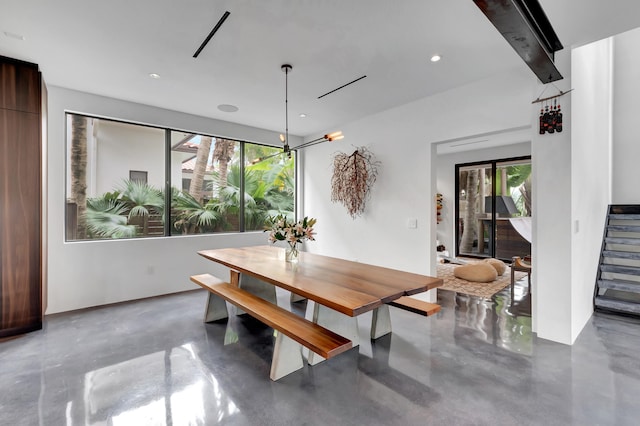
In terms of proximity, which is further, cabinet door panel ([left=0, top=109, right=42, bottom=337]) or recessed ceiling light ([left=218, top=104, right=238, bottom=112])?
recessed ceiling light ([left=218, top=104, right=238, bottom=112])

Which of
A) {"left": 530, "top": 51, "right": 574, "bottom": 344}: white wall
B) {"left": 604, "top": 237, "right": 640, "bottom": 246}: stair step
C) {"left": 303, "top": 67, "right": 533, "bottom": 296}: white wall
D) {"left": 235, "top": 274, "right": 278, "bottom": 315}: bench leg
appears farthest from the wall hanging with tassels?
{"left": 235, "top": 274, "right": 278, "bottom": 315}: bench leg

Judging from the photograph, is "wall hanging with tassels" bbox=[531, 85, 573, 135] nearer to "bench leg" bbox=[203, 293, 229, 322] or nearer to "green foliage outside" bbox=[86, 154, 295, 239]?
"bench leg" bbox=[203, 293, 229, 322]

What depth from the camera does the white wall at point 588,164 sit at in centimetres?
272

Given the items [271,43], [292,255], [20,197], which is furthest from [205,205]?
[271,43]

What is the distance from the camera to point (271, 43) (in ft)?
8.53

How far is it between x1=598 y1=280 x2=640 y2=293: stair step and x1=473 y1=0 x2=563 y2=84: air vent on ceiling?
255 cm

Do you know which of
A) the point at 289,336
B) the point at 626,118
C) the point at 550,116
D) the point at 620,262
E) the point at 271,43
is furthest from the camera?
the point at 626,118

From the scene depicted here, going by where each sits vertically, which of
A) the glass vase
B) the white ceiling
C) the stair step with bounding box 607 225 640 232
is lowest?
the glass vase

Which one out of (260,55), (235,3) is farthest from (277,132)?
(235,3)

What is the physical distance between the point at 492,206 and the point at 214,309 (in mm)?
6397

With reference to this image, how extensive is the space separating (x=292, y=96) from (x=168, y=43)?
5.16ft

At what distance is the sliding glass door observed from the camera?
6473mm

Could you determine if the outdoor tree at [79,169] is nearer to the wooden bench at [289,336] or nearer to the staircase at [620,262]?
the wooden bench at [289,336]

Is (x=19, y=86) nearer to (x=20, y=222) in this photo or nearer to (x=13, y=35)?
(x=13, y=35)
